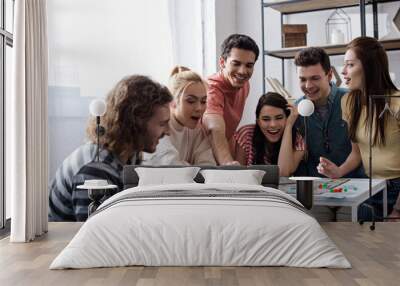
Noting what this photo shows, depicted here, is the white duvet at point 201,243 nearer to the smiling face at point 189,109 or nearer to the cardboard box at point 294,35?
the smiling face at point 189,109

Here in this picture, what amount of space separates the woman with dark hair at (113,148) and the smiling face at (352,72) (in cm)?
190

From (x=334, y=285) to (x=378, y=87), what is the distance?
302cm

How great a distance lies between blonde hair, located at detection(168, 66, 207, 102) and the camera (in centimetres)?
607

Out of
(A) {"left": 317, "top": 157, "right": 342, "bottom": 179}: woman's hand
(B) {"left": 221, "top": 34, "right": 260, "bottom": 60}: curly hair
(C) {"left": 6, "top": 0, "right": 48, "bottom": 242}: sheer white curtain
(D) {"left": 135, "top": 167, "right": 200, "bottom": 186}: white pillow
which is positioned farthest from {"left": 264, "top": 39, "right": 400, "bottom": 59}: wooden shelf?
(C) {"left": 6, "top": 0, "right": 48, "bottom": 242}: sheer white curtain

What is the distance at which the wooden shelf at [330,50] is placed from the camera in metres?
5.70

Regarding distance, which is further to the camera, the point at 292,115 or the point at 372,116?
the point at 292,115

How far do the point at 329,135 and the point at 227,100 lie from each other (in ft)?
3.81

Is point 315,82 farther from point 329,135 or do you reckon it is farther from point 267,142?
point 267,142

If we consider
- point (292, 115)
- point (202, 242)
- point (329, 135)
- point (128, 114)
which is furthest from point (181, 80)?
point (202, 242)

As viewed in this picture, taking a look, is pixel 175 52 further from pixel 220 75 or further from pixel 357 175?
pixel 357 175

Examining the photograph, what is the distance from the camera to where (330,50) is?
19.6ft

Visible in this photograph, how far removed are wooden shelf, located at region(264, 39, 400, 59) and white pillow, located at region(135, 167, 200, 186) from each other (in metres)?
1.58

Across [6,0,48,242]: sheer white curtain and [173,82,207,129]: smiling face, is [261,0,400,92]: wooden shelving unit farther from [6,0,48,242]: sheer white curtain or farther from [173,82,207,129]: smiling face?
[6,0,48,242]: sheer white curtain

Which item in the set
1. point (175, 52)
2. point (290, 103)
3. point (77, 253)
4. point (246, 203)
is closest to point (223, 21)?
point (175, 52)
